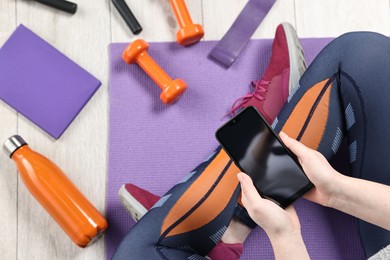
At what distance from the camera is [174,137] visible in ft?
3.38

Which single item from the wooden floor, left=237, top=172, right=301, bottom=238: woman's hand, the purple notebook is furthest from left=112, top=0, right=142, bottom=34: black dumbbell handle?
left=237, top=172, right=301, bottom=238: woman's hand

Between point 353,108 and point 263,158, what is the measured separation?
0.75 feet

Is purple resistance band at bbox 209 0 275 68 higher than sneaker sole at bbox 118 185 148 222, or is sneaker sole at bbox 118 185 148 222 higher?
purple resistance band at bbox 209 0 275 68

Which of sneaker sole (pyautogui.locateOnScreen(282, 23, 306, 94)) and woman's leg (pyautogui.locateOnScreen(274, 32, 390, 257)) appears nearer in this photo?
woman's leg (pyautogui.locateOnScreen(274, 32, 390, 257))

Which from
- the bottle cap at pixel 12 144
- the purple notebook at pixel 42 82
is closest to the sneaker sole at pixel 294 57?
the purple notebook at pixel 42 82

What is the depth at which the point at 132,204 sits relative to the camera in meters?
0.93

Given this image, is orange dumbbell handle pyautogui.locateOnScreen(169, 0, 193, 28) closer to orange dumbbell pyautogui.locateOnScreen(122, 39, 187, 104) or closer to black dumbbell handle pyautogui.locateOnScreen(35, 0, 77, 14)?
orange dumbbell pyautogui.locateOnScreen(122, 39, 187, 104)

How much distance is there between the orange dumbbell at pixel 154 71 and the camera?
98 centimetres

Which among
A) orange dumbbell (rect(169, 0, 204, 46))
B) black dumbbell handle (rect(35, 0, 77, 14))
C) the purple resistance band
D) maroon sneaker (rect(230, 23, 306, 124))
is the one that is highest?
black dumbbell handle (rect(35, 0, 77, 14))

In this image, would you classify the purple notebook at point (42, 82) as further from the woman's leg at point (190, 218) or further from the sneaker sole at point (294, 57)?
the sneaker sole at point (294, 57)

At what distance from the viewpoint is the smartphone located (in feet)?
2.40

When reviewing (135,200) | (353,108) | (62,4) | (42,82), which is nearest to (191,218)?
(135,200)

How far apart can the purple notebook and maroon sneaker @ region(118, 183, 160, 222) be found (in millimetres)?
222

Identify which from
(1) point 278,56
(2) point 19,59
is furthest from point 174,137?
(2) point 19,59
